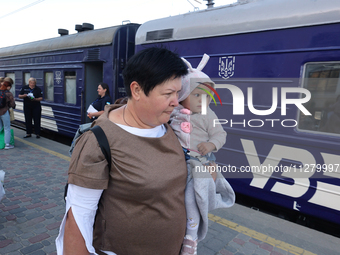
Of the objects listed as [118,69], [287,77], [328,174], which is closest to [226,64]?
[287,77]

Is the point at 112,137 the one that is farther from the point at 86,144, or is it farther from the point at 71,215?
the point at 71,215

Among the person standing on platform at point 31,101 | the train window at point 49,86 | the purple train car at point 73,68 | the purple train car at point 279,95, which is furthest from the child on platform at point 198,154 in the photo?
the train window at point 49,86

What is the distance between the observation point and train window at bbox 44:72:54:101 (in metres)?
7.90

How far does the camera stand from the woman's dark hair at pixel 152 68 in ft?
3.77

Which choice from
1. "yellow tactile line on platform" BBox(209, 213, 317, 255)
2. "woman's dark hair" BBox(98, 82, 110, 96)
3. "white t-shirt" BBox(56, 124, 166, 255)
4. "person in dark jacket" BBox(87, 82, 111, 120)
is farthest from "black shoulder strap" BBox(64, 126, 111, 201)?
"woman's dark hair" BBox(98, 82, 110, 96)

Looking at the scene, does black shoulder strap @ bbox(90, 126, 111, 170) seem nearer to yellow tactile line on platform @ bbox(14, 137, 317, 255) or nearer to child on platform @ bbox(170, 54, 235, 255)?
child on platform @ bbox(170, 54, 235, 255)

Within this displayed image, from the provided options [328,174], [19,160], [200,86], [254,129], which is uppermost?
[200,86]

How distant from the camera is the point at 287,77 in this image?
3.26 m

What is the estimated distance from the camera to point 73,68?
22.5 ft

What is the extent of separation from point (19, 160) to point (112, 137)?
17.0 feet

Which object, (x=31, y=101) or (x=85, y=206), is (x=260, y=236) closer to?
(x=85, y=206)

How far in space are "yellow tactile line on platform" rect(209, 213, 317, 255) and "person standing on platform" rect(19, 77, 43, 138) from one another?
6249 mm

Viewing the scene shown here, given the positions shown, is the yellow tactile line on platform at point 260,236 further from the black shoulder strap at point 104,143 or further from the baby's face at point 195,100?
the black shoulder strap at point 104,143

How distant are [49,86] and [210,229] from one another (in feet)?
22.2
